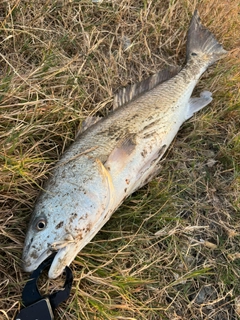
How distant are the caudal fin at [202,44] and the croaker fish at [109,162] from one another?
0.01m

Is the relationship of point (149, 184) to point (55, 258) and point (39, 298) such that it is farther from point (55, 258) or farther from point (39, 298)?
point (39, 298)

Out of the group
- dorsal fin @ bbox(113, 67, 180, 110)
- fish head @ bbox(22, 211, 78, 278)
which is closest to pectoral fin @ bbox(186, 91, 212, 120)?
dorsal fin @ bbox(113, 67, 180, 110)

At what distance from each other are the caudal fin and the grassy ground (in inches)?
6.6

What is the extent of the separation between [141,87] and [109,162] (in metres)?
0.96

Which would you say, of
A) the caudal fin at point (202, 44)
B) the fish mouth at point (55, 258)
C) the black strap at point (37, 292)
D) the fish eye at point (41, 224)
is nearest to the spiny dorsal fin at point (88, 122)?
the fish eye at point (41, 224)

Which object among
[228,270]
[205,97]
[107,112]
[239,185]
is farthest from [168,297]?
[205,97]

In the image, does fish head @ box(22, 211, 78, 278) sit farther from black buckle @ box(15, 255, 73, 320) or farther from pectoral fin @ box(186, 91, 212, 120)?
pectoral fin @ box(186, 91, 212, 120)

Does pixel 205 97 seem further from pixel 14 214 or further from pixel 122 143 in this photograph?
pixel 14 214

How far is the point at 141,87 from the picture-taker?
3.25m

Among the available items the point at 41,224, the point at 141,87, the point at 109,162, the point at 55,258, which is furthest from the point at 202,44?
the point at 55,258

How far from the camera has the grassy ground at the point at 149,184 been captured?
253 centimetres

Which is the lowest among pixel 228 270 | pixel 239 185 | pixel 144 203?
pixel 228 270

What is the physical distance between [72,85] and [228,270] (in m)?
1.98

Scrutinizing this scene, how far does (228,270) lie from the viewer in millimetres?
2887
